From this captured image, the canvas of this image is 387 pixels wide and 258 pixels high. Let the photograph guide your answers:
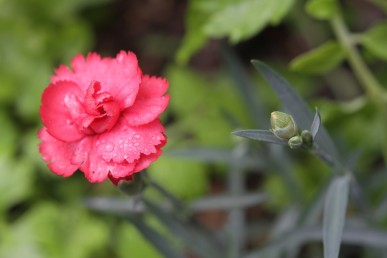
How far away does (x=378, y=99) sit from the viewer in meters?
1.24

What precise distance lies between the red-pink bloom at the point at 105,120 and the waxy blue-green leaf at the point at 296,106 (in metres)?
0.19

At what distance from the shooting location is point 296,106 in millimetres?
980

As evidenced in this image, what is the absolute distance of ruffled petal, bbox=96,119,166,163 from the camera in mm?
808

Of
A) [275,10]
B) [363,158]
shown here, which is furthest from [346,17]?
[275,10]

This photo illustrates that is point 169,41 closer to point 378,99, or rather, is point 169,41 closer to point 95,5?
point 95,5

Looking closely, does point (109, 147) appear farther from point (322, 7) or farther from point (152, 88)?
point (322, 7)

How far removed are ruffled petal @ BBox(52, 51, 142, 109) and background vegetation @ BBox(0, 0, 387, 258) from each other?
32 centimetres

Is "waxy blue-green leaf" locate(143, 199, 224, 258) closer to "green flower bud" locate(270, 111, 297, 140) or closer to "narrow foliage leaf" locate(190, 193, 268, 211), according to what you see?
"narrow foliage leaf" locate(190, 193, 268, 211)

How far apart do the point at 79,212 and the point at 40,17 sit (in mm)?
596

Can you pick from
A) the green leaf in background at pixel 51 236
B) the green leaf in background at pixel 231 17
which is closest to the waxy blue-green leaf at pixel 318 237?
the green leaf in background at pixel 231 17

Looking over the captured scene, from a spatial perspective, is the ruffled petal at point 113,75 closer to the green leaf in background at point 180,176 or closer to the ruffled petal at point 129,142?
the ruffled petal at point 129,142

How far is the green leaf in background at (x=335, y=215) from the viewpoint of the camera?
0.88 metres

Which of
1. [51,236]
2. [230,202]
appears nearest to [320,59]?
[230,202]

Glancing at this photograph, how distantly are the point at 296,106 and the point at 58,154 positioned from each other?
382mm
